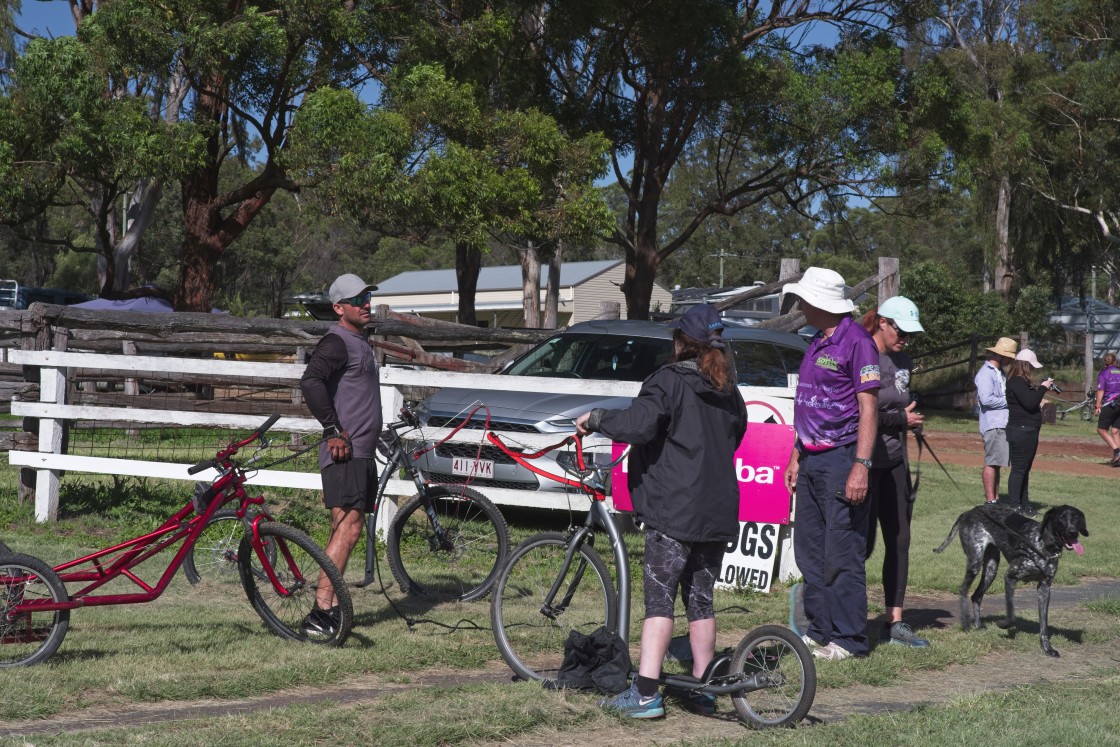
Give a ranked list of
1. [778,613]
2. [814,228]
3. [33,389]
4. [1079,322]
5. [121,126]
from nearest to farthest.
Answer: [778,613]
[33,389]
[121,126]
[1079,322]
[814,228]

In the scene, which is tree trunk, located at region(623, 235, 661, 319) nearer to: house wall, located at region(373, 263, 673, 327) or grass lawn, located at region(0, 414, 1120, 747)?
grass lawn, located at region(0, 414, 1120, 747)

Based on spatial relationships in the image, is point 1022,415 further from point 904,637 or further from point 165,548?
point 165,548

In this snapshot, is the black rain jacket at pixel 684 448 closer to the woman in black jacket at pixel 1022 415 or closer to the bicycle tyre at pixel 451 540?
the bicycle tyre at pixel 451 540

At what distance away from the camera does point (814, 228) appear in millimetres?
75062

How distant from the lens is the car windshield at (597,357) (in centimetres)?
1070

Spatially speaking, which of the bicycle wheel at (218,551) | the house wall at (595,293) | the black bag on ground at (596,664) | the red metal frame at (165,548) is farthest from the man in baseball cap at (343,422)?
the house wall at (595,293)

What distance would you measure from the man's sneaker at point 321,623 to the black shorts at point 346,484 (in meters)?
0.57

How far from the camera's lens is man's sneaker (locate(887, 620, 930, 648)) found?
22.9 feet

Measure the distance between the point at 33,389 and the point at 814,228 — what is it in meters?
68.2

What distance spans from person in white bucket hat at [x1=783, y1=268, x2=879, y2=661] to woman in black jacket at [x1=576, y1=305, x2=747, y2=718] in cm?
124

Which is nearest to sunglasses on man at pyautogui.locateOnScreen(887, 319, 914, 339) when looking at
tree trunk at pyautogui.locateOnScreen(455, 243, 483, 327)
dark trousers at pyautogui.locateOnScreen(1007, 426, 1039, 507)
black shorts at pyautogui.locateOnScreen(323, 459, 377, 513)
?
black shorts at pyautogui.locateOnScreen(323, 459, 377, 513)

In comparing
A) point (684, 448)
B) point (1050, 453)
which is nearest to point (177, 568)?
point (684, 448)

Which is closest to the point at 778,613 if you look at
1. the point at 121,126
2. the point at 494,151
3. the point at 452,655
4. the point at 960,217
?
→ the point at 452,655

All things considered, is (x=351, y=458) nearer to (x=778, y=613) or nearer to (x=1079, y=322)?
(x=778, y=613)
